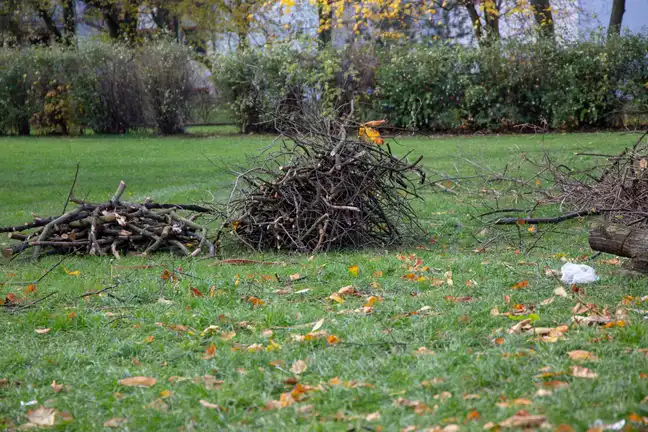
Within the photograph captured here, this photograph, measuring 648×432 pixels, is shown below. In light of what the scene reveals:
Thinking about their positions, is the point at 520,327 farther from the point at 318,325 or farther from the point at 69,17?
the point at 69,17

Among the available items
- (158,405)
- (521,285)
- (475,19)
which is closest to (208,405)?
(158,405)

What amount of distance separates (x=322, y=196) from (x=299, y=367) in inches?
130

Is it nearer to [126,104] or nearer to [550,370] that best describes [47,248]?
[550,370]

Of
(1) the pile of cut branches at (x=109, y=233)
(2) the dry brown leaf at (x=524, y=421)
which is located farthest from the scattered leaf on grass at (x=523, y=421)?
(1) the pile of cut branches at (x=109, y=233)

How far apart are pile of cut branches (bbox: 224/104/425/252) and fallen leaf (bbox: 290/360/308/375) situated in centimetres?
307

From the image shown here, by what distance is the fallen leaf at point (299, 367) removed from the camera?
3855 millimetres

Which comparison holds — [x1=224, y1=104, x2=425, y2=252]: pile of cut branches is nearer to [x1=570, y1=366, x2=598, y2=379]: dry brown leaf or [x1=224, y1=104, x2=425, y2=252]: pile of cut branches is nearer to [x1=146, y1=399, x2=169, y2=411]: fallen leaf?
[x1=146, y1=399, x2=169, y2=411]: fallen leaf

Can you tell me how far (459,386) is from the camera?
3508 millimetres

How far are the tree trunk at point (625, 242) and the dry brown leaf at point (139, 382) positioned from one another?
3.00 metres

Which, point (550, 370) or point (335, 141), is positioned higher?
point (335, 141)

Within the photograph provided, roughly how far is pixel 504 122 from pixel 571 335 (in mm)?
16877

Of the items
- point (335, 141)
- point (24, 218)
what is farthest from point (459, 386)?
point (24, 218)

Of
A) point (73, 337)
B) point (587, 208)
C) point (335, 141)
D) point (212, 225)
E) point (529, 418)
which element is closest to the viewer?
point (529, 418)

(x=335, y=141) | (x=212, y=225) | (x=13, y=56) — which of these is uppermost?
(x=13, y=56)
